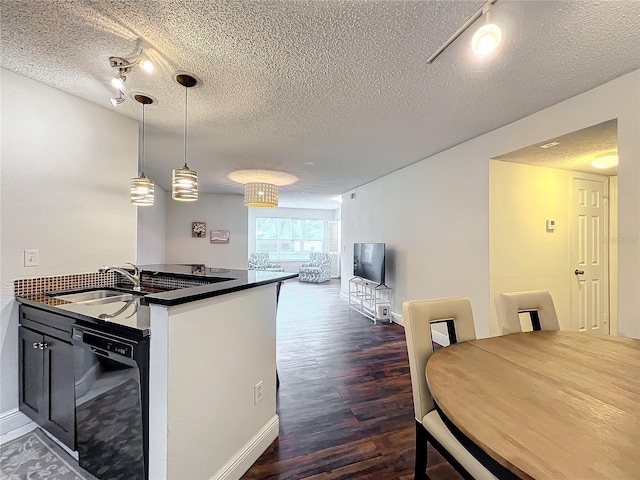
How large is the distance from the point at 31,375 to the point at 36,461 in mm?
518

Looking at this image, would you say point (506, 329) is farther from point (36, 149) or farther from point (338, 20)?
point (36, 149)

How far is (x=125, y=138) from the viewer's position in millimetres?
2596

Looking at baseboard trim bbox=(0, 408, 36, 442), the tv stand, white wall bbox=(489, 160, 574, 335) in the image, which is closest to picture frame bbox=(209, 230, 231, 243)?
the tv stand

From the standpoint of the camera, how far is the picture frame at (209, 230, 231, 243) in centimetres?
681

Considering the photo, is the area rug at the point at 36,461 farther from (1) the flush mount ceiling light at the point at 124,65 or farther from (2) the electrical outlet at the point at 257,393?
(1) the flush mount ceiling light at the point at 124,65

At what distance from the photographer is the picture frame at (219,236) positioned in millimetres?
6809

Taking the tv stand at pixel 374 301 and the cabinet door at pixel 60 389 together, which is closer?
the cabinet door at pixel 60 389

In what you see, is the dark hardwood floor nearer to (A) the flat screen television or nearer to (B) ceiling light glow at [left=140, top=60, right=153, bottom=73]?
(A) the flat screen television

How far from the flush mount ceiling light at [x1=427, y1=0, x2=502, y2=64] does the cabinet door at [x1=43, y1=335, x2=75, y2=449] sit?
8.51ft

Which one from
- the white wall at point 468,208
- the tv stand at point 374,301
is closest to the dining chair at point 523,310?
the white wall at point 468,208

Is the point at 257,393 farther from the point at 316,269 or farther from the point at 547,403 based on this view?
the point at 316,269

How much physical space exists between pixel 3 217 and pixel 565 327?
5.33 m

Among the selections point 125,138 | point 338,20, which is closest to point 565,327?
point 338,20

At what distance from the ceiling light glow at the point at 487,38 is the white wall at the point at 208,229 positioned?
636 centimetres
